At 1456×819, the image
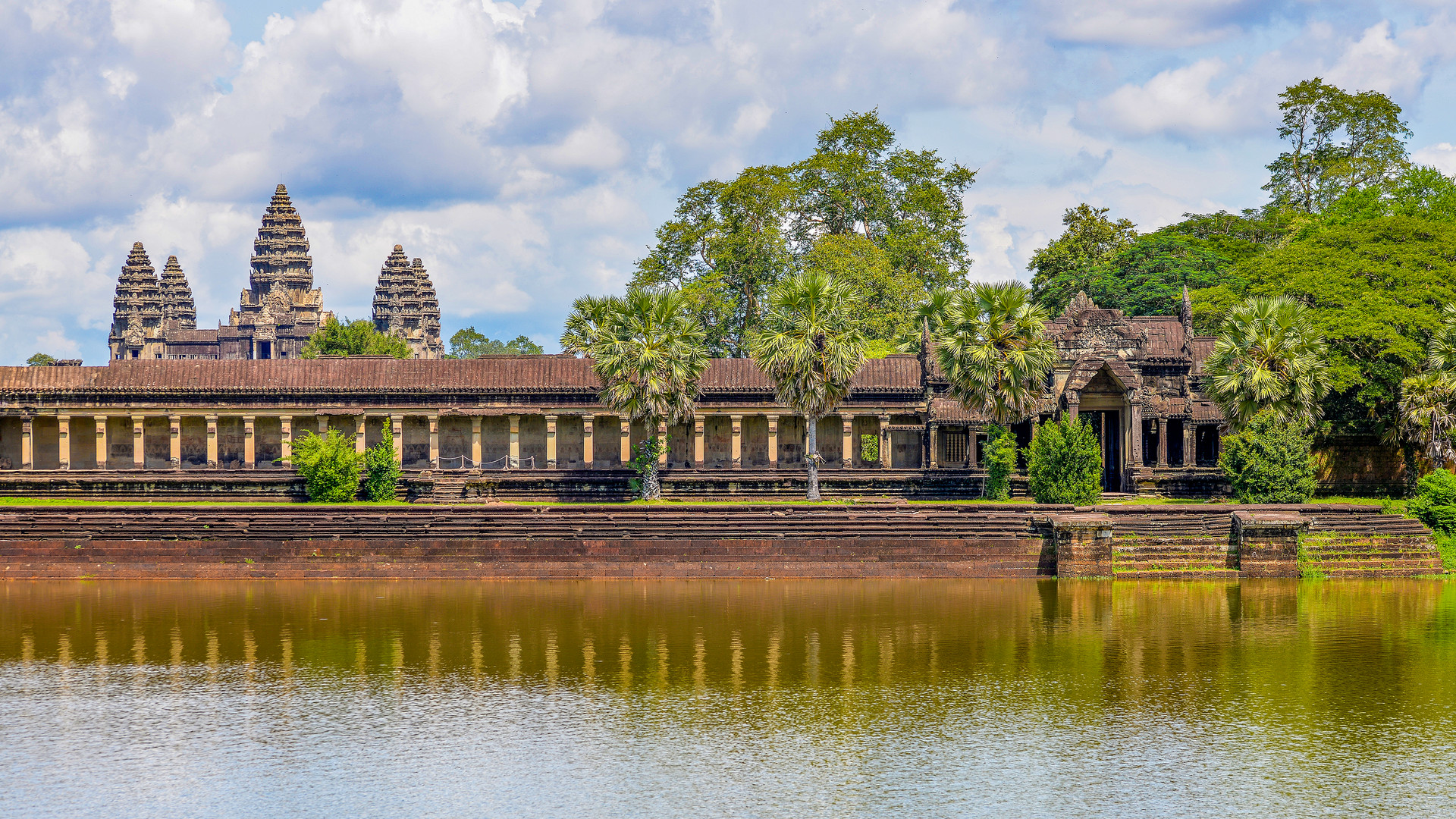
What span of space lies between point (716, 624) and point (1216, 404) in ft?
63.6

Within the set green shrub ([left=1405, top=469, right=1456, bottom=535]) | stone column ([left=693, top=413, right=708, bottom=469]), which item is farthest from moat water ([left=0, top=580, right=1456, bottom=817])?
stone column ([left=693, top=413, right=708, bottom=469])

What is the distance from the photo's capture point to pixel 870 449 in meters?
40.7

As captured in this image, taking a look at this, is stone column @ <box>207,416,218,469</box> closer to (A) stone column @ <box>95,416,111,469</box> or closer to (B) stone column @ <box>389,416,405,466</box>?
(A) stone column @ <box>95,416,111,469</box>

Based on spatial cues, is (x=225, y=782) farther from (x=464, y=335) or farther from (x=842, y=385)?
(x=464, y=335)

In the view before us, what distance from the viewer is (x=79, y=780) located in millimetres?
13578

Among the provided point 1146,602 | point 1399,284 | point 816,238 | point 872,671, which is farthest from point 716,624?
point 816,238

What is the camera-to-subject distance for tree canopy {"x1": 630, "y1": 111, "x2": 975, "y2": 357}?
55.1 metres

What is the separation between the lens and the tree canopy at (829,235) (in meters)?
55.1

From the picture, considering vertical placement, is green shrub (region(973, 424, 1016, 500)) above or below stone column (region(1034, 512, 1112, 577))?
above

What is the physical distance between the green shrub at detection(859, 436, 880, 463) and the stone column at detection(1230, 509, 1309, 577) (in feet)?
44.3

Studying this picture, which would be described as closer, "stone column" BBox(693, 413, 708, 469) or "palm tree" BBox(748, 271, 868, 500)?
"palm tree" BBox(748, 271, 868, 500)

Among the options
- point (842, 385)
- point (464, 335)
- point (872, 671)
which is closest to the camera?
point (872, 671)

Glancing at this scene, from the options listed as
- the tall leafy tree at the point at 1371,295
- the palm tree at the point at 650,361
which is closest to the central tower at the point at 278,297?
the palm tree at the point at 650,361

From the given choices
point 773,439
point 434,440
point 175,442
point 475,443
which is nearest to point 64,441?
point 175,442
